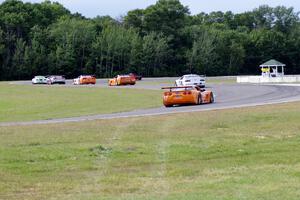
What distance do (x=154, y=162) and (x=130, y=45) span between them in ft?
388

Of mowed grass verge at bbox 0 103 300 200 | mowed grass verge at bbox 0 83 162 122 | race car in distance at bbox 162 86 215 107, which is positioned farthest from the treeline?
mowed grass verge at bbox 0 103 300 200

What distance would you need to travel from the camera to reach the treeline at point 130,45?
122 metres

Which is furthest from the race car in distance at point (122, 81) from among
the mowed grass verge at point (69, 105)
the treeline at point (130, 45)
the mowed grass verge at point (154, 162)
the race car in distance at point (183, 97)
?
the mowed grass verge at point (154, 162)

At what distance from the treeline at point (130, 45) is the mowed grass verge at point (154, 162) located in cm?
10276

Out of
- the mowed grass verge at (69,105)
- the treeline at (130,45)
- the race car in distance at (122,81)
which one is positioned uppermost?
the treeline at (130,45)

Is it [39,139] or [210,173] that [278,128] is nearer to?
[39,139]

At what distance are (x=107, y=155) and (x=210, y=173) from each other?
2991mm

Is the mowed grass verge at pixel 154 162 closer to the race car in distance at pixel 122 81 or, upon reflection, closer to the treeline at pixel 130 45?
the race car in distance at pixel 122 81

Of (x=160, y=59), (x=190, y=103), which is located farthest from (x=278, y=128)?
(x=160, y=59)

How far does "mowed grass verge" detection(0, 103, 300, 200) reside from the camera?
8.89m

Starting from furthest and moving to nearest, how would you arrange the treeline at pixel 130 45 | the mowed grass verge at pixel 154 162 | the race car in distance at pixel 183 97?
the treeline at pixel 130 45 < the race car in distance at pixel 183 97 < the mowed grass verge at pixel 154 162

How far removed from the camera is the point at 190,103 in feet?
113

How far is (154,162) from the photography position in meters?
11.7

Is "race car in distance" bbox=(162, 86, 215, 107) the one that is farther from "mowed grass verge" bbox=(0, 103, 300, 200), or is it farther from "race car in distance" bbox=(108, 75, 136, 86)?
"race car in distance" bbox=(108, 75, 136, 86)
